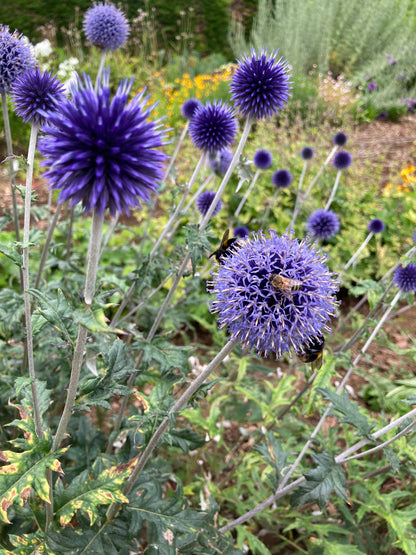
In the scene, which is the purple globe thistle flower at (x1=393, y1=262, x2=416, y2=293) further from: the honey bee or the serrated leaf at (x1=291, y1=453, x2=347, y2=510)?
the honey bee

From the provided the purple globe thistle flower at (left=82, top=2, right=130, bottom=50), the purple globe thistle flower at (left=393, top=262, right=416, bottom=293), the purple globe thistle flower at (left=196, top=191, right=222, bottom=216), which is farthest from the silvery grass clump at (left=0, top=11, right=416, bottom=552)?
the purple globe thistle flower at (left=82, top=2, right=130, bottom=50)

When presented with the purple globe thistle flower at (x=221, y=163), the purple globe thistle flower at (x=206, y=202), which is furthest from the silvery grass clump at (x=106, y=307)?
the purple globe thistle flower at (x=221, y=163)

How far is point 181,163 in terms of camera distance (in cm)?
647

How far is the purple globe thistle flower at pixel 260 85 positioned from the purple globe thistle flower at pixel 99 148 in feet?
3.90

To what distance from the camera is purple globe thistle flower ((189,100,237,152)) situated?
252 centimetres

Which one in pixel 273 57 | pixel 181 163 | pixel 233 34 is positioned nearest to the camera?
pixel 273 57

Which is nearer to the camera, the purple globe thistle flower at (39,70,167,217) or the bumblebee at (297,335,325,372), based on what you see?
the purple globe thistle flower at (39,70,167,217)

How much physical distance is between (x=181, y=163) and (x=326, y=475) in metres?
5.49

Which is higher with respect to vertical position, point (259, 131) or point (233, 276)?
point (259, 131)

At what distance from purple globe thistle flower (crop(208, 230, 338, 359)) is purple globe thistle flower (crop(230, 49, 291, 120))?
3.50 feet

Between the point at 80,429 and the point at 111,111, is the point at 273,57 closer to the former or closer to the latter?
the point at 111,111

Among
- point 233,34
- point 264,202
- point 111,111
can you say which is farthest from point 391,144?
point 111,111

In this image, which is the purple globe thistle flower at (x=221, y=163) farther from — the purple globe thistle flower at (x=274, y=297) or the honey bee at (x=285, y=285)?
the honey bee at (x=285, y=285)

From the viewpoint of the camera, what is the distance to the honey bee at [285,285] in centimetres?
129
